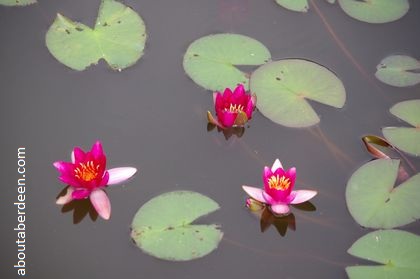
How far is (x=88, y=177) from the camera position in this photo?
72.4 inches

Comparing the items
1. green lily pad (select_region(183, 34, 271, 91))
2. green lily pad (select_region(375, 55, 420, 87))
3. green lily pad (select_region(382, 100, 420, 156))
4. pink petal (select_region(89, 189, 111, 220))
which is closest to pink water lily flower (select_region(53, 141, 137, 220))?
pink petal (select_region(89, 189, 111, 220))

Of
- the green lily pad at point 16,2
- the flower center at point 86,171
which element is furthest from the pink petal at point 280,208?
the green lily pad at point 16,2

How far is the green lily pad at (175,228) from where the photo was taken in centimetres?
174

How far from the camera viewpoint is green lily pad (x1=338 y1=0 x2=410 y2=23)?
251 centimetres

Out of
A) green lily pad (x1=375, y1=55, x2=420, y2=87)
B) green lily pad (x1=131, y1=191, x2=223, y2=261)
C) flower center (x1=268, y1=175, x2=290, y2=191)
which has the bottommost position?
green lily pad (x1=131, y1=191, x2=223, y2=261)

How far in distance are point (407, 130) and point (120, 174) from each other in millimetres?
1049

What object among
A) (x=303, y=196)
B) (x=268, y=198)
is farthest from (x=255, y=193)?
(x=303, y=196)

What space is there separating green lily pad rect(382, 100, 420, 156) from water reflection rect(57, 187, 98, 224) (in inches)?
42.3

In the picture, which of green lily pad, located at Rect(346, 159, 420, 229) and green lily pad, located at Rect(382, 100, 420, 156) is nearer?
green lily pad, located at Rect(346, 159, 420, 229)

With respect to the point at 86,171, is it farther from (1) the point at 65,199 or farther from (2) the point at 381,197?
(2) the point at 381,197

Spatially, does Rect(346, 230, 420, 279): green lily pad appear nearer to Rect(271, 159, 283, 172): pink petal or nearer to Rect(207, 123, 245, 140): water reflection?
Rect(271, 159, 283, 172): pink petal

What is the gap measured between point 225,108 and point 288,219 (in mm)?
452

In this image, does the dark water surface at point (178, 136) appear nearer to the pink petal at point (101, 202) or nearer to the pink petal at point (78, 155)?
the pink petal at point (101, 202)

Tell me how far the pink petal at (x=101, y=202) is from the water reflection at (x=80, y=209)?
0.03 m
